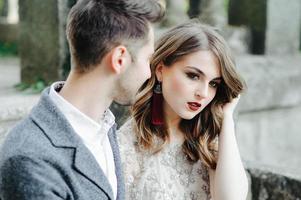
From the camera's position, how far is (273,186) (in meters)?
3.91

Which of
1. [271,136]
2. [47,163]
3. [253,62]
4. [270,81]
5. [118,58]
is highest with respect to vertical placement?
[118,58]

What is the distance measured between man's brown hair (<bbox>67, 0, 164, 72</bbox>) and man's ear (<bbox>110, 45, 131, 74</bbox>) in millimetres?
15

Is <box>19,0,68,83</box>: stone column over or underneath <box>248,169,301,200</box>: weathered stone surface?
over

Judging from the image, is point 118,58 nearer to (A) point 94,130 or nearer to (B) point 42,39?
(A) point 94,130

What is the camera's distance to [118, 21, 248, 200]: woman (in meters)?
2.73

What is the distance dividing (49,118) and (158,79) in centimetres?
83

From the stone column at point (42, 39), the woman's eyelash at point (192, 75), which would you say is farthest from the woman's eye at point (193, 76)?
the stone column at point (42, 39)

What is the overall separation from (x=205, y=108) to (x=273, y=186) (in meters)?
1.22

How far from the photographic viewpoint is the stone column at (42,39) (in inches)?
164

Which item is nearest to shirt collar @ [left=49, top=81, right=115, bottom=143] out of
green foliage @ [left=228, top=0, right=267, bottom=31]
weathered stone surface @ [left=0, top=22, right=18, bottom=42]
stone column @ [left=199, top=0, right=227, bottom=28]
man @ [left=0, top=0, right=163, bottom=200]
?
man @ [left=0, top=0, right=163, bottom=200]

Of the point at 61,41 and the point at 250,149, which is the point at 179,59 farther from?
the point at 250,149

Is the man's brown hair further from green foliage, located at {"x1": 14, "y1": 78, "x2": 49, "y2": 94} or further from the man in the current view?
green foliage, located at {"x1": 14, "y1": 78, "x2": 49, "y2": 94}

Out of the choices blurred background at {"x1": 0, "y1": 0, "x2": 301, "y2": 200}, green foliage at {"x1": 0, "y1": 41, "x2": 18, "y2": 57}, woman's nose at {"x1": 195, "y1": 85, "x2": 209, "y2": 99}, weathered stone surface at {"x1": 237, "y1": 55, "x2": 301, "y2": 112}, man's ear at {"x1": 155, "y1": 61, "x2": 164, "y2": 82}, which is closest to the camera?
woman's nose at {"x1": 195, "y1": 85, "x2": 209, "y2": 99}

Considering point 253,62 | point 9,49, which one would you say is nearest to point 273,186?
point 253,62
